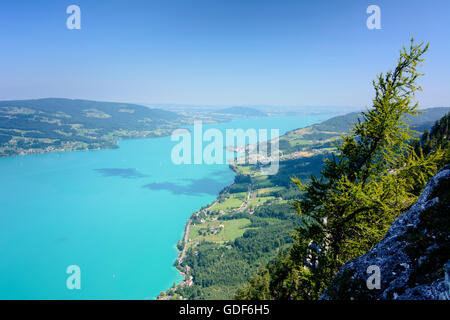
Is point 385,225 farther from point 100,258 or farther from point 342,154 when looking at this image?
point 100,258

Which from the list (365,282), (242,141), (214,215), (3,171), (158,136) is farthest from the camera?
(158,136)

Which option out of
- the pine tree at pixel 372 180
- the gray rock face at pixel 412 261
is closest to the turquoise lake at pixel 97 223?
the pine tree at pixel 372 180

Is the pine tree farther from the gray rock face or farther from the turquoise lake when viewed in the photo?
the turquoise lake

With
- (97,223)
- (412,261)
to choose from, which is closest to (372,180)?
(412,261)

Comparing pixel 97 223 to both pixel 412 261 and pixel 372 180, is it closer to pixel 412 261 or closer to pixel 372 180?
pixel 372 180
